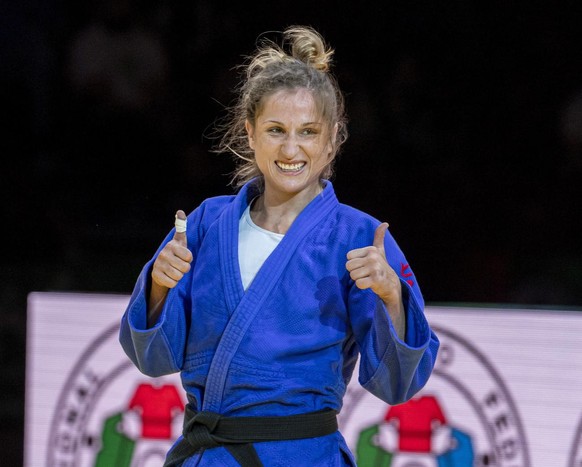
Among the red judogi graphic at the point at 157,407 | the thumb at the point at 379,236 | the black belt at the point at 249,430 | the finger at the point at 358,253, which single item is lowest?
the black belt at the point at 249,430

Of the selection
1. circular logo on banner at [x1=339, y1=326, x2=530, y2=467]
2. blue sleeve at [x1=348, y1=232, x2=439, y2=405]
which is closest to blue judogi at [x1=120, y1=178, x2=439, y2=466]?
blue sleeve at [x1=348, y1=232, x2=439, y2=405]

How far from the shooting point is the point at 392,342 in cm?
150

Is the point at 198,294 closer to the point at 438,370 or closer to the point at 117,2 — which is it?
the point at 438,370

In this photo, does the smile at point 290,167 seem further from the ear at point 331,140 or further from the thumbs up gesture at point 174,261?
the thumbs up gesture at point 174,261

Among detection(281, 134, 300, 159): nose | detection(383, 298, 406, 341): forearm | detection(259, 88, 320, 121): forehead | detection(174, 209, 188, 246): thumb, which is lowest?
detection(383, 298, 406, 341): forearm

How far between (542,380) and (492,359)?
131mm

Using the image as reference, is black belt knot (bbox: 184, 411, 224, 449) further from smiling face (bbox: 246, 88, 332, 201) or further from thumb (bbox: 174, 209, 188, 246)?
smiling face (bbox: 246, 88, 332, 201)

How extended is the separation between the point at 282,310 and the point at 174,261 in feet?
0.67

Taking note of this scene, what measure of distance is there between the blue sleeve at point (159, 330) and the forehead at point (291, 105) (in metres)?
0.33

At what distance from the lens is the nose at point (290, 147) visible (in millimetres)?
1621

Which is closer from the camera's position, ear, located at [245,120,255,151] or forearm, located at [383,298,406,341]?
forearm, located at [383,298,406,341]

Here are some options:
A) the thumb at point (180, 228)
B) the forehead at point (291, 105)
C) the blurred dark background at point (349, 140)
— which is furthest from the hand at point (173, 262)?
the blurred dark background at point (349, 140)

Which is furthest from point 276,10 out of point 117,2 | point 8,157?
point 8,157

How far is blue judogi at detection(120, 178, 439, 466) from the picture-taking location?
1.54 metres
